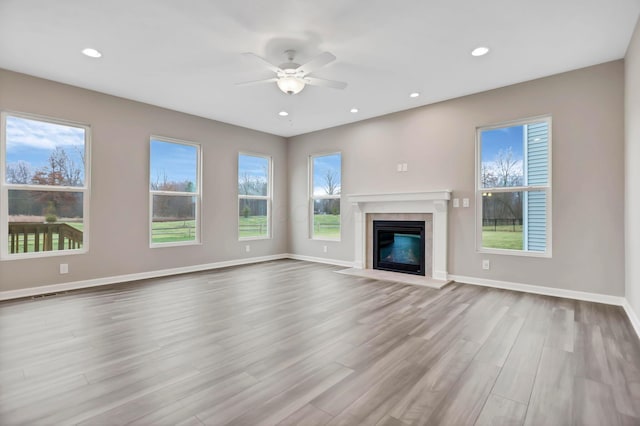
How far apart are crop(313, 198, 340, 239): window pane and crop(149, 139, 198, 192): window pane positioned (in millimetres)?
2546

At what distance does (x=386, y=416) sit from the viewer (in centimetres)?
165

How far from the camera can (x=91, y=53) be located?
343 centimetres

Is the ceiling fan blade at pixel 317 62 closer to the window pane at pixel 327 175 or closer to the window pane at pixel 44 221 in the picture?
the window pane at pixel 327 175

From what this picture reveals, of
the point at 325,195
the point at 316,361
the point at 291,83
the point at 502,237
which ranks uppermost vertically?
the point at 291,83

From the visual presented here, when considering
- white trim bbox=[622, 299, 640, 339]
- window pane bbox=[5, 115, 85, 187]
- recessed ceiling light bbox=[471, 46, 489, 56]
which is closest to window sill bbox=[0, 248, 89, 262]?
window pane bbox=[5, 115, 85, 187]

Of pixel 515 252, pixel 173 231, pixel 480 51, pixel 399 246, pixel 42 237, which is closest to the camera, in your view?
pixel 480 51

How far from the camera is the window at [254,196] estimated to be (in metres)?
6.51

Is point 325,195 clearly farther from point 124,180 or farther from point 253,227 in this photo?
point 124,180

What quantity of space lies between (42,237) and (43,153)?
1.13 meters

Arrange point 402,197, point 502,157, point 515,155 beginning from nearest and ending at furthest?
1. point 515,155
2. point 502,157
3. point 402,197

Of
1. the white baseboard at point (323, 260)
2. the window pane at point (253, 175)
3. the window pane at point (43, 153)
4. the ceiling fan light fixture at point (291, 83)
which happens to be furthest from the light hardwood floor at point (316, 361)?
the window pane at point (253, 175)

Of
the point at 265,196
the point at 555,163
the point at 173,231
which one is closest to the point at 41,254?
the point at 173,231

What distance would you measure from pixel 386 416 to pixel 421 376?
52 centimetres

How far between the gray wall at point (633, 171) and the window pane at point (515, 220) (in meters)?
0.85
